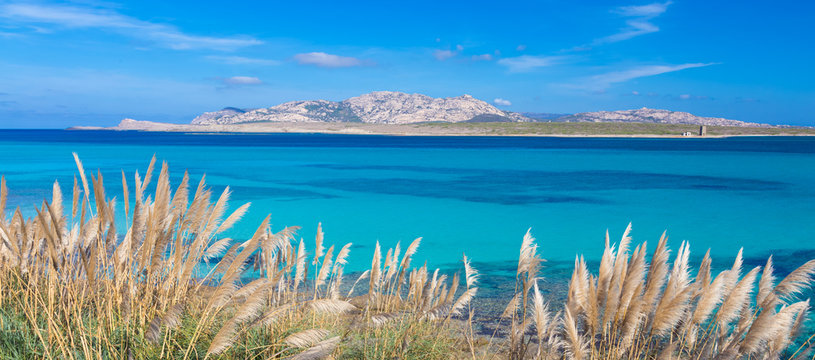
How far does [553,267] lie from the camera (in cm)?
1075

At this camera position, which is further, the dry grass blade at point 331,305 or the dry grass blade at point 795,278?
the dry grass blade at point 795,278

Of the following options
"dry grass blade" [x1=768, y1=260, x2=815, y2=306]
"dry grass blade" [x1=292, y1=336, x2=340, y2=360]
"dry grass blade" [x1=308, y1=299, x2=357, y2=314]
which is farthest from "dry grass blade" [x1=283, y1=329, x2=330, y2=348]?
"dry grass blade" [x1=768, y1=260, x2=815, y2=306]

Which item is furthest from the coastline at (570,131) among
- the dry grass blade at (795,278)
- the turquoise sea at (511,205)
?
the dry grass blade at (795,278)

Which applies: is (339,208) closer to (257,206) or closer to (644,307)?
(257,206)

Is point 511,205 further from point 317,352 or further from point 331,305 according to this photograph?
point 317,352

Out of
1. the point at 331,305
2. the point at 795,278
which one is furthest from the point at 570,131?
the point at 331,305

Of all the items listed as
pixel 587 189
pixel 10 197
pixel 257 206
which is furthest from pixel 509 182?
pixel 10 197

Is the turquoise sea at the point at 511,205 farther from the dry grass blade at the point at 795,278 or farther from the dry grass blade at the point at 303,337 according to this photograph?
the dry grass blade at the point at 795,278

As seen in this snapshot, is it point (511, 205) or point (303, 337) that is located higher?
point (303, 337)

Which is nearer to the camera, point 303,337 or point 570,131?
point 303,337

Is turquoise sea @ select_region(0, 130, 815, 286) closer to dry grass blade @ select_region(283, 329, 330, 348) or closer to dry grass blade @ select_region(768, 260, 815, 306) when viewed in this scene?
dry grass blade @ select_region(283, 329, 330, 348)

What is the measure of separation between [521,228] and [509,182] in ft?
43.0

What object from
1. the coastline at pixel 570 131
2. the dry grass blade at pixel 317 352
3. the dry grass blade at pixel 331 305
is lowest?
the dry grass blade at pixel 317 352

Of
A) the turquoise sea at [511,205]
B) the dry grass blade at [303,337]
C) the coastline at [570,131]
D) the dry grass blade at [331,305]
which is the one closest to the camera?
the dry grass blade at [303,337]
